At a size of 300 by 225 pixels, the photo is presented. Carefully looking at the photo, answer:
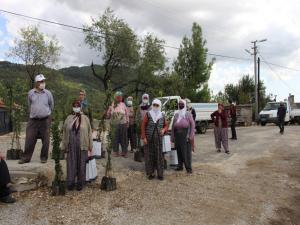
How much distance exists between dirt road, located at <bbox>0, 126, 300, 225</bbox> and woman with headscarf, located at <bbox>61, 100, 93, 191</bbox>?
1.13 feet

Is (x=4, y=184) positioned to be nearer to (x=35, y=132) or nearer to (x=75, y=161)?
(x=75, y=161)

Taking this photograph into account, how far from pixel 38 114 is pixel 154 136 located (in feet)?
7.99

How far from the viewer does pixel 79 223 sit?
21.4 feet

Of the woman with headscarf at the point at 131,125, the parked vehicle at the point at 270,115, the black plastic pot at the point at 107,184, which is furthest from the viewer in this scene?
the parked vehicle at the point at 270,115

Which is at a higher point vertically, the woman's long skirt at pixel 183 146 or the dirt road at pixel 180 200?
the woman's long skirt at pixel 183 146

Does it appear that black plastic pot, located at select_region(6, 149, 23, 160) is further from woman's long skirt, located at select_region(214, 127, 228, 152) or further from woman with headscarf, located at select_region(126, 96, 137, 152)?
woman's long skirt, located at select_region(214, 127, 228, 152)

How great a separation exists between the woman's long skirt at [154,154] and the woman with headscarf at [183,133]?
0.95 metres

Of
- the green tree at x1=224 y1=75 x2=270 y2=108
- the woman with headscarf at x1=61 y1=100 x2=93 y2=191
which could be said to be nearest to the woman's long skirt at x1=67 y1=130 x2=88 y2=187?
the woman with headscarf at x1=61 y1=100 x2=93 y2=191

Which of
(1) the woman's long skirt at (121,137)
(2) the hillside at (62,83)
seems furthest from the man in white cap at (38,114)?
(1) the woman's long skirt at (121,137)

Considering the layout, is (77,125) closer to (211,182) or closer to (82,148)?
(82,148)

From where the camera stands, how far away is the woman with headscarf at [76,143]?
771 centimetres

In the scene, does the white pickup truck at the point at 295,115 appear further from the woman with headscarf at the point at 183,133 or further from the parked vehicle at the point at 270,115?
the woman with headscarf at the point at 183,133

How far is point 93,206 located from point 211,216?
2.01 metres

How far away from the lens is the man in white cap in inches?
336
